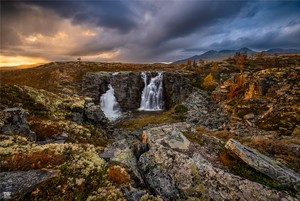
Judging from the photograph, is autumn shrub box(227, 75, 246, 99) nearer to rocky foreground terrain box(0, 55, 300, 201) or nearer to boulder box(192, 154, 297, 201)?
rocky foreground terrain box(0, 55, 300, 201)

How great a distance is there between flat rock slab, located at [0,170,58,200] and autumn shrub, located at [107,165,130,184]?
260 cm

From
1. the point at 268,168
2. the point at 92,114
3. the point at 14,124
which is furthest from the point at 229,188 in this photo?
the point at 92,114

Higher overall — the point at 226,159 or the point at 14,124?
the point at 14,124

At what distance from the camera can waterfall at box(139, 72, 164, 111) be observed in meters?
66.2

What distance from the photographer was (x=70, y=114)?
27.8 metres

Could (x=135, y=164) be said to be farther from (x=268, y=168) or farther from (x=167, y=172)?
(x=268, y=168)

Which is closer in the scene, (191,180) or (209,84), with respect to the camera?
(191,180)

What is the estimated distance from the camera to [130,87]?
72000 millimetres

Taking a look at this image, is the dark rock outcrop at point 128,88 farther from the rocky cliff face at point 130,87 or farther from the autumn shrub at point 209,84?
the autumn shrub at point 209,84

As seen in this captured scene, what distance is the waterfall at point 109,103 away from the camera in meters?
63.9

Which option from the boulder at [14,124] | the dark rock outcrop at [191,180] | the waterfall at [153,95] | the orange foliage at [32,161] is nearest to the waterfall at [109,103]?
the waterfall at [153,95]

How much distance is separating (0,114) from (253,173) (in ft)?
59.1

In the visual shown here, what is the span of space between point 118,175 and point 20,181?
14.3ft

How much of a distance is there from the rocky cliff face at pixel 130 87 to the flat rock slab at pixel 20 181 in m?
57.0
